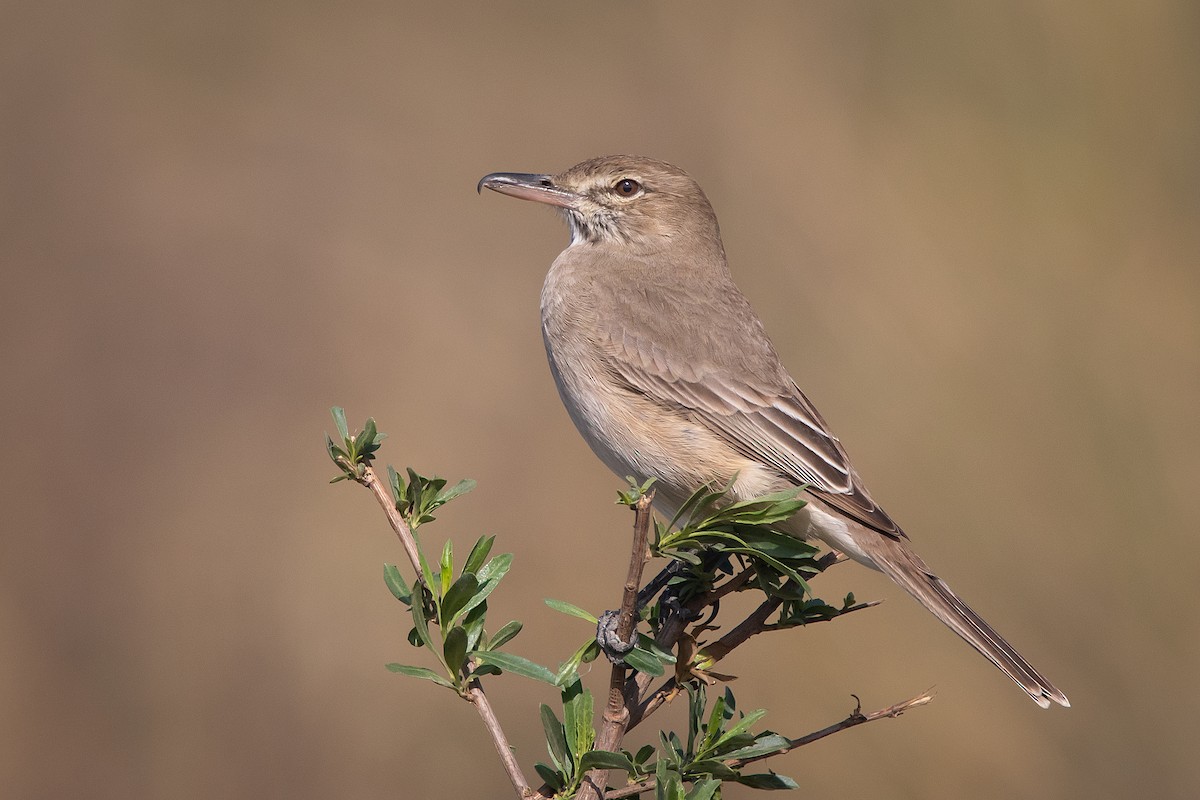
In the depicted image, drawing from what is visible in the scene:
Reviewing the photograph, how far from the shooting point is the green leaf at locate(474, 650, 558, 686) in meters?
2.09

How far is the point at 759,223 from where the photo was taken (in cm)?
638

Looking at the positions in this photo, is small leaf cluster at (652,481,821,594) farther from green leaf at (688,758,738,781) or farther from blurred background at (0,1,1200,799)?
blurred background at (0,1,1200,799)

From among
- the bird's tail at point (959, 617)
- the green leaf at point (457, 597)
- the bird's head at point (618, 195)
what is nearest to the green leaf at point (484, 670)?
the green leaf at point (457, 597)

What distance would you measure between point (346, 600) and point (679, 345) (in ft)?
8.49

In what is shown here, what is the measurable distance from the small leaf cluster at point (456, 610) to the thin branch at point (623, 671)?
214mm

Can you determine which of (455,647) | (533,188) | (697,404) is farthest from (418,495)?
(533,188)

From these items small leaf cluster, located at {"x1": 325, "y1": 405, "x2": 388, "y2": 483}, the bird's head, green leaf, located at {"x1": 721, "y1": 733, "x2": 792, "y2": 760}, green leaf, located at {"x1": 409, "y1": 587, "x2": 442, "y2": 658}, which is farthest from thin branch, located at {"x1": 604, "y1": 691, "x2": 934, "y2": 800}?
the bird's head

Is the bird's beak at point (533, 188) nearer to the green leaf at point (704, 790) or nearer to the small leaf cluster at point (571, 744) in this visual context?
the small leaf cluster at point (571, 744)

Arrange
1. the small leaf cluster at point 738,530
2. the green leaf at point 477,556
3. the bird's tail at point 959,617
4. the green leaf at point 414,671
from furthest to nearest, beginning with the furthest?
the bird's tail at point 959,617 < the small leaf cluster at point 738,530 < the green leaf at point 477,556 < the green leaf at point 414,671

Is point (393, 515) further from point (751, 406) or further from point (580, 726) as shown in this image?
point (751, 406)

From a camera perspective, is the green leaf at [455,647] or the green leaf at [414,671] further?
the green leaf at [455,647]

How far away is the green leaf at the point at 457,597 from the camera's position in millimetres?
2166

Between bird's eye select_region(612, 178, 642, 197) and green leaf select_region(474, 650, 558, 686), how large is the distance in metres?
3.14

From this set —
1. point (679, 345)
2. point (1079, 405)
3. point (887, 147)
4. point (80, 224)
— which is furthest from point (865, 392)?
point (80, 224)
